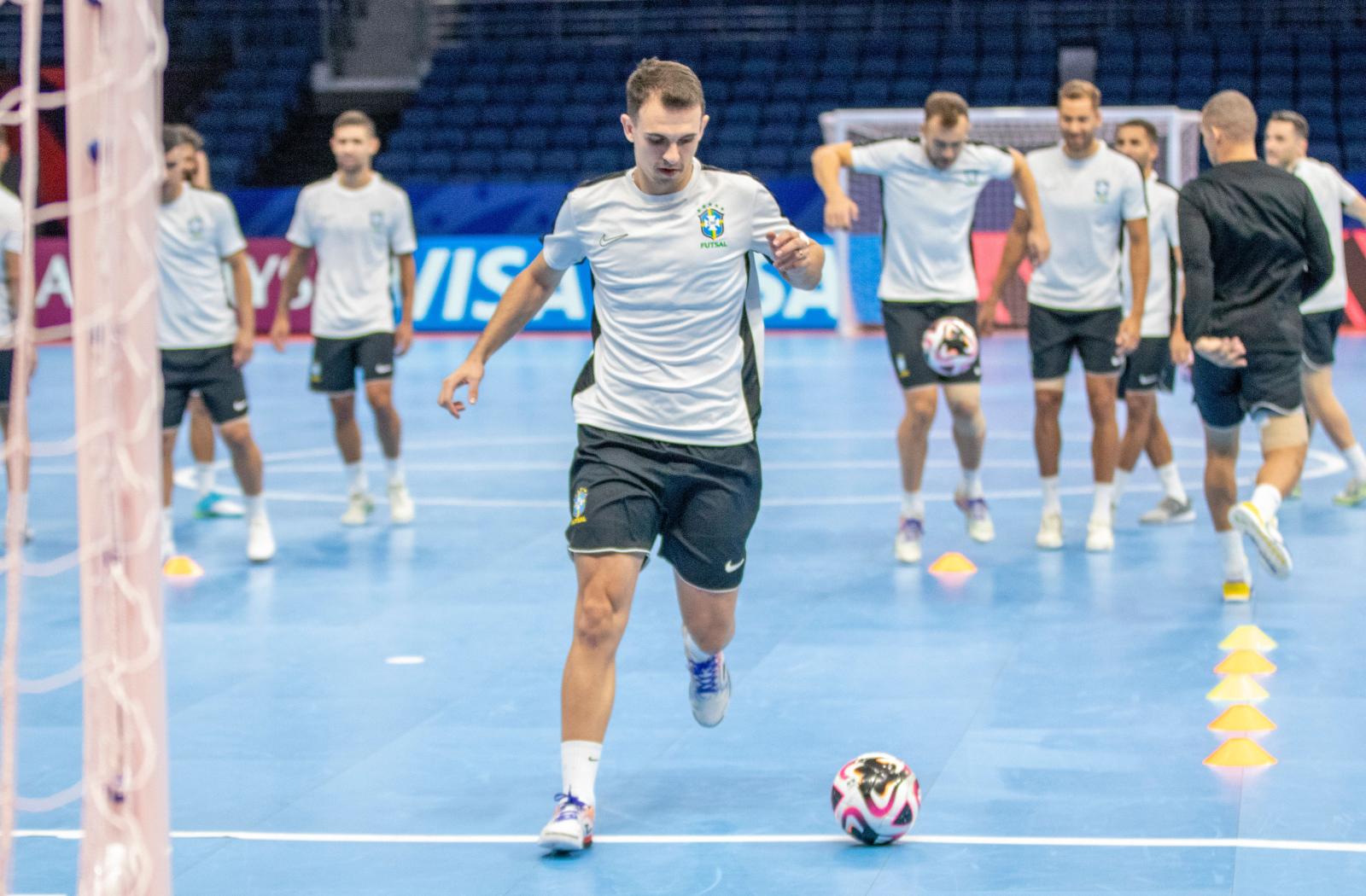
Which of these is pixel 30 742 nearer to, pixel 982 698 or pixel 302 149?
pixel 982 698

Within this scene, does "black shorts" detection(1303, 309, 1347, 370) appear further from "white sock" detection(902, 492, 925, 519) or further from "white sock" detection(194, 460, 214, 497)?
"white sock" detection(194, 460, 214, 497)

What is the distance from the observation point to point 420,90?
2644 centimetres

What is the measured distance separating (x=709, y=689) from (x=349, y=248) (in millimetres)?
5088

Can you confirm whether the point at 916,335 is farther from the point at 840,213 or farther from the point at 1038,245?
the point at 840,213

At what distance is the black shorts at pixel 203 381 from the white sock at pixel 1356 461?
580 centimetres

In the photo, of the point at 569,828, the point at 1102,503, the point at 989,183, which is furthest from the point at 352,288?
the point at 989,183

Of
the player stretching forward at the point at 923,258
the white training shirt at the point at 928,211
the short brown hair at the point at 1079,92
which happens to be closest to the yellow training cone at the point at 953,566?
the player stretching forward at the point at 923,258

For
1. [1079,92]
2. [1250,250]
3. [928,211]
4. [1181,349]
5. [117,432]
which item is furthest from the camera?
[928,211]

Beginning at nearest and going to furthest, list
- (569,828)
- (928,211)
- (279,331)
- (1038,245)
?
(569,828)
(1038,245)
(928,211)
(279,331)

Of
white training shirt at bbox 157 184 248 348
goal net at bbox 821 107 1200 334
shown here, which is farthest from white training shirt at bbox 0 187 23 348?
goal net at bbox 821 107 1200 334

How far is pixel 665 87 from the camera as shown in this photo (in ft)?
15.9

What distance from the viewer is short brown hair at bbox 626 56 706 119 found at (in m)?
4.82

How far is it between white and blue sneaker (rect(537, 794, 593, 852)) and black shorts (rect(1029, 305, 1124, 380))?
4895mm

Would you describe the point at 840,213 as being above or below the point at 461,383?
above
